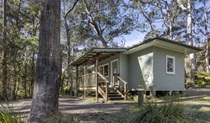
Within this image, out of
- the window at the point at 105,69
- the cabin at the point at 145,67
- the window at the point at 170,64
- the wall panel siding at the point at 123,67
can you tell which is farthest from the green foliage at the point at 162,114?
the window at the point at 105,69

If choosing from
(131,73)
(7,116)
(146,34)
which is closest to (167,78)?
(131,73)

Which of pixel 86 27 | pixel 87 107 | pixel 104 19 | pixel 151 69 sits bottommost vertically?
pixel 87 107

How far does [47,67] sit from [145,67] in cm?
821

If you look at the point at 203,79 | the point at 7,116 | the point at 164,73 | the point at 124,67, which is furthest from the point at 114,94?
the point at 203,79

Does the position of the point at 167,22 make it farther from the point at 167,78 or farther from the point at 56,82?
the point at 56,82

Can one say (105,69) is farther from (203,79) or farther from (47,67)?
(47,67)

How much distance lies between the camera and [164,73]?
11953 mm

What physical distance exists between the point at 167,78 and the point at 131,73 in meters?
2.53

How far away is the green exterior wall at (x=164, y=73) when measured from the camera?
38.2ft

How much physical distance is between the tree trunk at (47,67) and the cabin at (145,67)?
17.8 feet

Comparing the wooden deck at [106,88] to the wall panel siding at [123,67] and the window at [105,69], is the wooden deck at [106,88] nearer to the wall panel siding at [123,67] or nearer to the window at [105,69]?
the wall panel siding at [123,67]

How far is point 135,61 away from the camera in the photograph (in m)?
13.2

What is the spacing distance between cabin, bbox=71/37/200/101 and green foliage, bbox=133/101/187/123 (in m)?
5.94

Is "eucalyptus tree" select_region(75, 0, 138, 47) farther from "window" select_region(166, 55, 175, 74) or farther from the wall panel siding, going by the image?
"window" select_region(166, 55, 175, 74)
